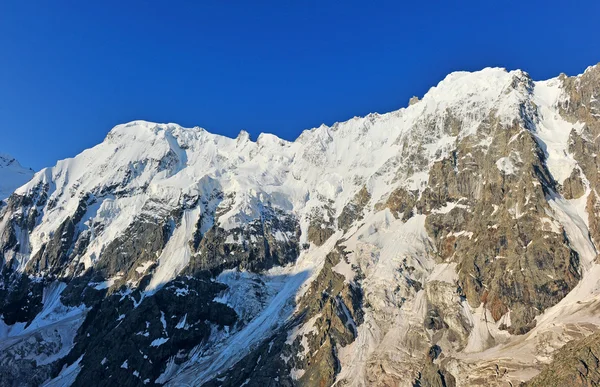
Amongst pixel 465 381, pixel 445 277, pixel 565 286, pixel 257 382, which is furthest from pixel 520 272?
pixel 257 382

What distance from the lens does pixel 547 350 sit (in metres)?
148

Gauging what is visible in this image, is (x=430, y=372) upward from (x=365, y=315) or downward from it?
downward

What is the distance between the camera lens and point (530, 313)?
563 ft

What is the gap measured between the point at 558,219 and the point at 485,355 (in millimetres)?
67936

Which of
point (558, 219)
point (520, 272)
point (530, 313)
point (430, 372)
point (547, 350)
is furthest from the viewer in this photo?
point (558, 219)

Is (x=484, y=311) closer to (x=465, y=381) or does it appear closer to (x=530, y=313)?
(x=530, y=313)

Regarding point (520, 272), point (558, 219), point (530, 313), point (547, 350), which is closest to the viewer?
point (547, 350)

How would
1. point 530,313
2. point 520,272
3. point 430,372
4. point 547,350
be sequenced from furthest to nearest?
1. point 520,272
2. point 530,313
3. point 430,372
4. point 547,350

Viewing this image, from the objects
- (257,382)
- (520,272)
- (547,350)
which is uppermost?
(257,382)

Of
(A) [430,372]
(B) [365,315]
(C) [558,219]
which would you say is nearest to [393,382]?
(A) [430,372]

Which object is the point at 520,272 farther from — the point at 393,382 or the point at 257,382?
the point at 257,382

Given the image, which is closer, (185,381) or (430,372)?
(430,372)

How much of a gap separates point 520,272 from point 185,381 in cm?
12711

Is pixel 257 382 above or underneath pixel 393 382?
above
